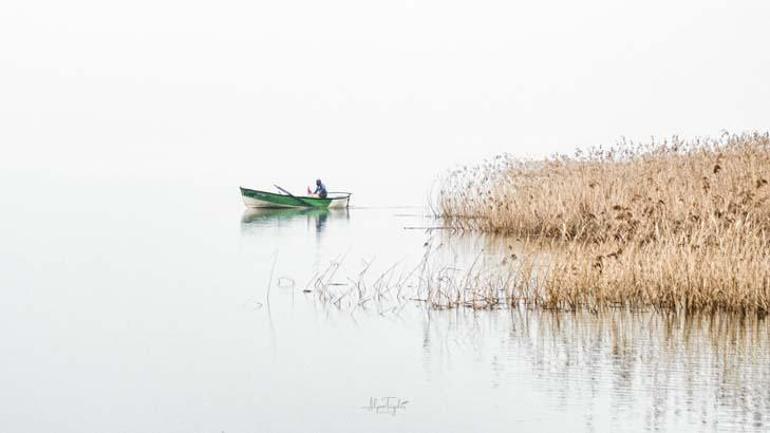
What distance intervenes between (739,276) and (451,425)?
5419 mm

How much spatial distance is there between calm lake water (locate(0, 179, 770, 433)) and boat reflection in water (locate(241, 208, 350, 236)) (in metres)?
14.0

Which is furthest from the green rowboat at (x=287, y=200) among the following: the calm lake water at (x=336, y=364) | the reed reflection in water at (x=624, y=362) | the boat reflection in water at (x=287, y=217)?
the reed reflection in water at (x=624, y=362)

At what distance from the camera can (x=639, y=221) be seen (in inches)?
637

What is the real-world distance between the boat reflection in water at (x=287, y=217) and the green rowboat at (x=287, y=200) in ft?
0.67

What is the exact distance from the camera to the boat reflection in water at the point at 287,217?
33688 mm

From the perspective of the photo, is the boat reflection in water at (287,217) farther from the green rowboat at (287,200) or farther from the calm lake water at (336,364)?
the calm lake water at (336,364)

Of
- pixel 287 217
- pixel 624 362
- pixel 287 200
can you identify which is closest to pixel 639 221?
pixel 624 362

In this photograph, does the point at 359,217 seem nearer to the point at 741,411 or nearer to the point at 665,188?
the point at 665,188

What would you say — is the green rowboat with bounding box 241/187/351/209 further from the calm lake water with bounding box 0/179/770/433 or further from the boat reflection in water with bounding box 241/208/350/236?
the calm lake water with bounding box 0/179/770/433

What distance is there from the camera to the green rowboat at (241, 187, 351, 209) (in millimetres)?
41562

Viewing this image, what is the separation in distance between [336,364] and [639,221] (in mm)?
6825

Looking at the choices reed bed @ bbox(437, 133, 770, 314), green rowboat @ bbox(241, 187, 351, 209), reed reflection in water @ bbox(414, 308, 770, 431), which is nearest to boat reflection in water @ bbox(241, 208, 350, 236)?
green rowboat @ bbox(241, 187, 351, 209)

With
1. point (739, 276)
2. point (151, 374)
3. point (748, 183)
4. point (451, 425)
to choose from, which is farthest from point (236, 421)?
point (748, 183)

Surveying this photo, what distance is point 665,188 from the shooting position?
19172mm
